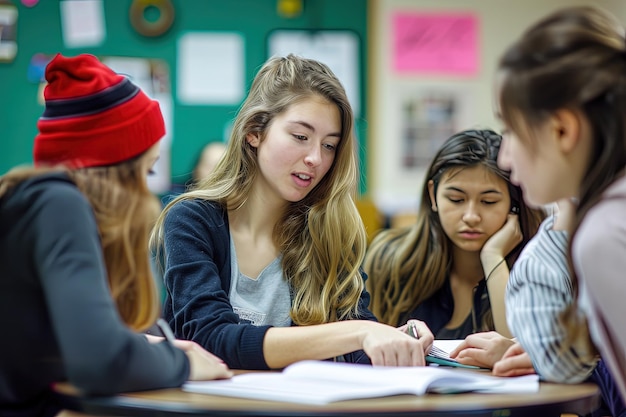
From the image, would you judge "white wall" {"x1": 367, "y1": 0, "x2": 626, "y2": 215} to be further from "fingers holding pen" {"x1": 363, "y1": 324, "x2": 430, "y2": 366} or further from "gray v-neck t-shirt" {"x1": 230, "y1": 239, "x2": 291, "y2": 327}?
"fingers holding pen" {"x1": 363, "y1": 324, "x2": 430, "y2": 366}

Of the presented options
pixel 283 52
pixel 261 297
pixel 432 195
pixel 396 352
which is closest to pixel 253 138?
pixel 261 297

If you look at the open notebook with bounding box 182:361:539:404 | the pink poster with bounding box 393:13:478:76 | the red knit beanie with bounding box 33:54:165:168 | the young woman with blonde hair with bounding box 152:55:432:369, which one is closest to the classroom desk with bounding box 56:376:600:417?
the open notebook with bounding box 182:361:539:404

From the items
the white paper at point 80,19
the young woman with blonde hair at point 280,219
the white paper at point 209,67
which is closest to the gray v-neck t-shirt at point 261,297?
the young woman with blonde hair at point 280,219

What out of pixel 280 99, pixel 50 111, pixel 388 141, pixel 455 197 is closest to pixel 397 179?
pixel 388 141

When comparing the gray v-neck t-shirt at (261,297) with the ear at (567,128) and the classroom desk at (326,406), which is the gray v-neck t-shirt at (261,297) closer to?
the classroom desk at (326,406)

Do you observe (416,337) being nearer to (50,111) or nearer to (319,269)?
(319,269)

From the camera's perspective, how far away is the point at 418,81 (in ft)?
14.2

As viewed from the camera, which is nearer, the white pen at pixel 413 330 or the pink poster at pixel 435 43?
the white pen at pixel 413 330

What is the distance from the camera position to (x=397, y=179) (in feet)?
14.2

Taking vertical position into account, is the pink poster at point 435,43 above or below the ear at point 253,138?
above

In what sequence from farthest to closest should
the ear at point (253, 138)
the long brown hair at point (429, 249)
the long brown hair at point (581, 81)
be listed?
the long brown hair at point (429, 249) < the ear at point (253, 138) < the long brown hair at point (581, 81)

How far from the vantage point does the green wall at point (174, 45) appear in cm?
430

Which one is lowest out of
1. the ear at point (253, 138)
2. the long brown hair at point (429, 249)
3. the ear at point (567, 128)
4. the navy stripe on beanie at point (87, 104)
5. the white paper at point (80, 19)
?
the long brown hair at point (429, 249)

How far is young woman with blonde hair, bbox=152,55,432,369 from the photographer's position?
1.69m
